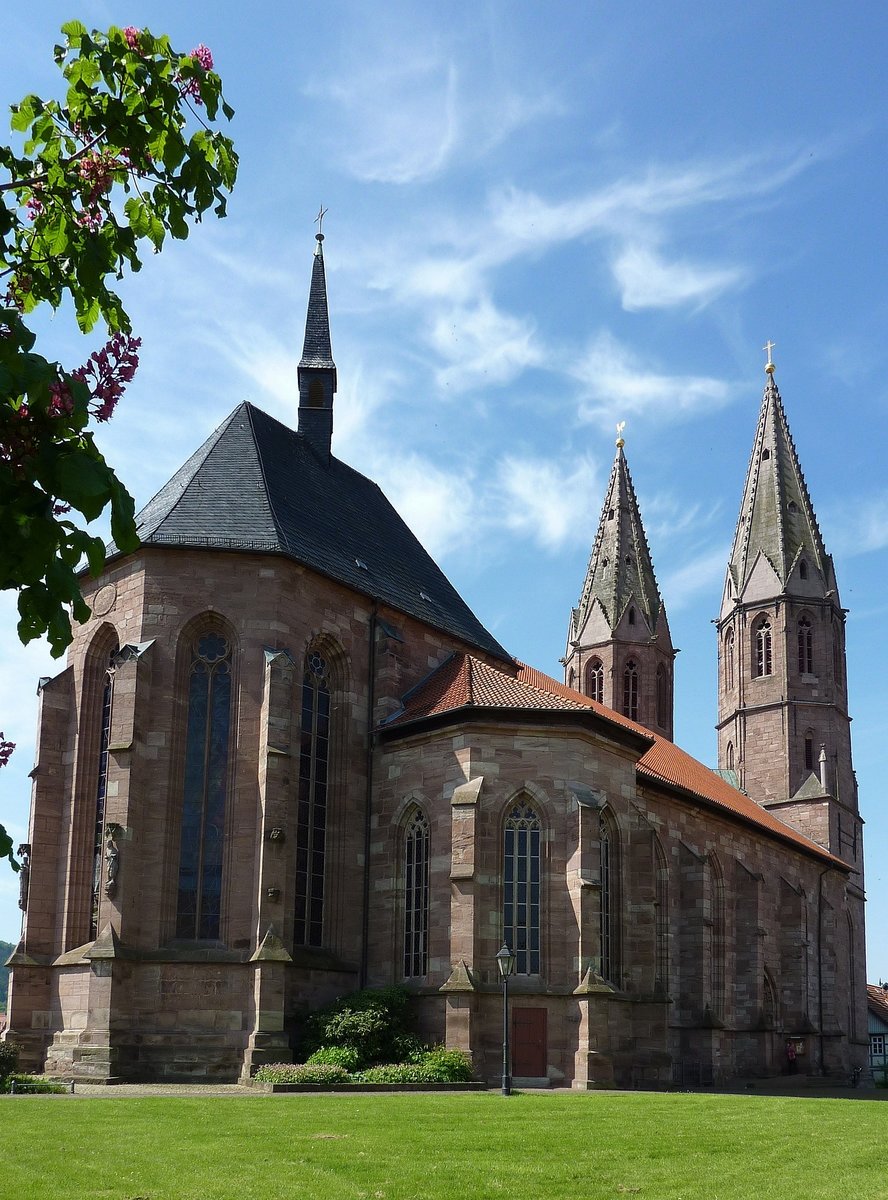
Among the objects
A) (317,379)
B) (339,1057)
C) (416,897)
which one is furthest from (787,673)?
(339,1057)

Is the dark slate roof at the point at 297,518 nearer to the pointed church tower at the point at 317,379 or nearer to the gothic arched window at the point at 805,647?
the pointed church tower at the point at 317,379

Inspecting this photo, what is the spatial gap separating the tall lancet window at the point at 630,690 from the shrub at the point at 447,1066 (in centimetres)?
3399

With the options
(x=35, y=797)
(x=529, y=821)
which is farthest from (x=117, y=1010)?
(x=529, y=821)

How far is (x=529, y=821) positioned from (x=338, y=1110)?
12.3 meters

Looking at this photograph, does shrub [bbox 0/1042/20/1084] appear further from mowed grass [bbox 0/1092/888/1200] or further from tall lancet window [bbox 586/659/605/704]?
tall lancet window [bbox 586/659/605/704]

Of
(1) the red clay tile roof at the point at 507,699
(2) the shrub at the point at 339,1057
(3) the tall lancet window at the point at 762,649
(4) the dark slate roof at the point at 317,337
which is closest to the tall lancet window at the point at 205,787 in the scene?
(2) the shrub at the point at 339,1057

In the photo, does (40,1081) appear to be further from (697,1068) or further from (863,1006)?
(863,1006)

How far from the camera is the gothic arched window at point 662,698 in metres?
60.4

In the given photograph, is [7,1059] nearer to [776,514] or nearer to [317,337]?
[317,337]

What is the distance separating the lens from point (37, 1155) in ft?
43.0

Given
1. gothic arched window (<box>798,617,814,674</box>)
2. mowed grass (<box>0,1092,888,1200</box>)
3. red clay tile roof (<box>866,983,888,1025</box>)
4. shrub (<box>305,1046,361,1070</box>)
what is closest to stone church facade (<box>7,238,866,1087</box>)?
shrub (<box>305,1046,361,1070</box>)

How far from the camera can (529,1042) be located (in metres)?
28.1

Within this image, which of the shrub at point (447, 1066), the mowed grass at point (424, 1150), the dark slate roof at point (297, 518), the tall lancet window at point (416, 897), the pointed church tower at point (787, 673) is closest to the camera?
the mowed grass at point (424, 1150)

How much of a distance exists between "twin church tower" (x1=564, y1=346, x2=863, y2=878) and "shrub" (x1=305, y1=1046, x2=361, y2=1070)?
3305 centimetres
